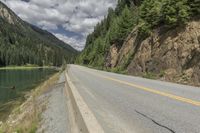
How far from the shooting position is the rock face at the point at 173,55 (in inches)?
824

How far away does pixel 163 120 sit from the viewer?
6.58 meters

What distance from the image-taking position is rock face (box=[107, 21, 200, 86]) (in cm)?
2094

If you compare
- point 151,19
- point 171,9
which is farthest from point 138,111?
point 151,19

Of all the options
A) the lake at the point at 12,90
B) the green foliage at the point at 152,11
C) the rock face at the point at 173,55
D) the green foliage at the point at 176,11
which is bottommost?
the lake at the point at 12,90

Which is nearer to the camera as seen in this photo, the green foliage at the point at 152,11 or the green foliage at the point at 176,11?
the green foliage at the point at 176,11

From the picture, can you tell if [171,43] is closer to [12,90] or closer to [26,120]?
[26,120]

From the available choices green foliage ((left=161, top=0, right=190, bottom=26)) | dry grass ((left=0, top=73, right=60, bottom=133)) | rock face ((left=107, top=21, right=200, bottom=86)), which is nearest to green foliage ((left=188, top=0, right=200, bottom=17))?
green foliage ((left=161, top=0, right=190, bottom=26))

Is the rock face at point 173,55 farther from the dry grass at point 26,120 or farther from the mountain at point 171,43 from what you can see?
the dry grass at point 26,120

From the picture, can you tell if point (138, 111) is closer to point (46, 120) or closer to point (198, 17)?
point (46, 120)

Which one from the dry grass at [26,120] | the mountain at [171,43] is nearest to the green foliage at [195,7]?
the mountain at [171,43]

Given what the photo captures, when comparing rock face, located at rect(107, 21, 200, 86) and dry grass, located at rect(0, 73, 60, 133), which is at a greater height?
rock face, located at rect(107, 21, 200, 86)

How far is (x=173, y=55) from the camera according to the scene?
24969mm

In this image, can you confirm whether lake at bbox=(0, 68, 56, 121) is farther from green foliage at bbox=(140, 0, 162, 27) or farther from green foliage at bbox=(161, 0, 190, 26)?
green foliage at bbox=(140, 0, 162, 27)

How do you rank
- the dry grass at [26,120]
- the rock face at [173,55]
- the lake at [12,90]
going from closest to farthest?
the dry grass at [26,120], the rock face at [173,55], the lake at [12,90]
